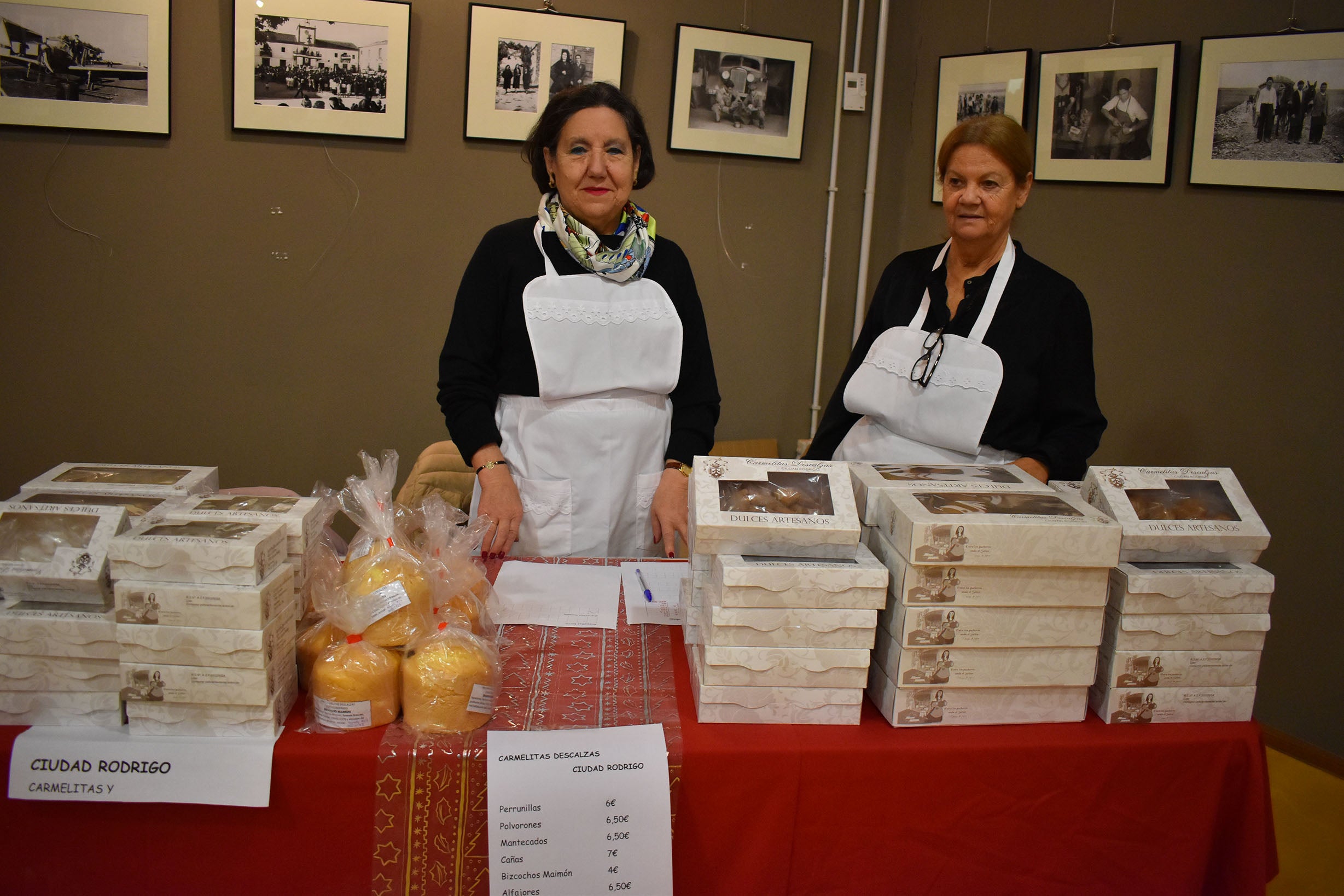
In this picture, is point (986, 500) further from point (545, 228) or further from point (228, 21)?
point (228, 21)

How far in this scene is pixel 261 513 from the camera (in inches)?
51.4

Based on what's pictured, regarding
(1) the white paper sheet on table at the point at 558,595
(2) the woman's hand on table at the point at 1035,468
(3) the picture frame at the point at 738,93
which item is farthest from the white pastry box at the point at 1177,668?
(3) the picture frame at the point at 738,93

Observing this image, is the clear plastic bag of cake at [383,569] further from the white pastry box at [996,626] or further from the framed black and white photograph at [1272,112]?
the framed black and white photograph at [1272,112]

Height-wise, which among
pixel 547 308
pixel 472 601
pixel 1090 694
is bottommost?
pixel 1090 694

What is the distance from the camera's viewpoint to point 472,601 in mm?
1427

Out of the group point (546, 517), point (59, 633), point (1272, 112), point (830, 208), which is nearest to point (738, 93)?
point (830, 208)

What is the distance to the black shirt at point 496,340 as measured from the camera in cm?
212

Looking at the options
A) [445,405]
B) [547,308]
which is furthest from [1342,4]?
[445,405]

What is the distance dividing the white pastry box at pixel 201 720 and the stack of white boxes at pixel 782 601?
644 millimetres

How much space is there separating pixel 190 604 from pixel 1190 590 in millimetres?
1514

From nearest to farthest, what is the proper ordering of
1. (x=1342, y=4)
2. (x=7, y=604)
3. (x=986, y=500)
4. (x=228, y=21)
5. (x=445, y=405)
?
(x=7, y=604) → (x=986, y=500) → (x=445, y=405) → (x=1342, y=4) → (x=228, y=21)

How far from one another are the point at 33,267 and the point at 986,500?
12.0 feet

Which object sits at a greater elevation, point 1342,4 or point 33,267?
point 1342,4

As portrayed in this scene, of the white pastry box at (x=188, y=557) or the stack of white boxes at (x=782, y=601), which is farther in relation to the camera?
the stack of white boxes at (x=782, y=601)
